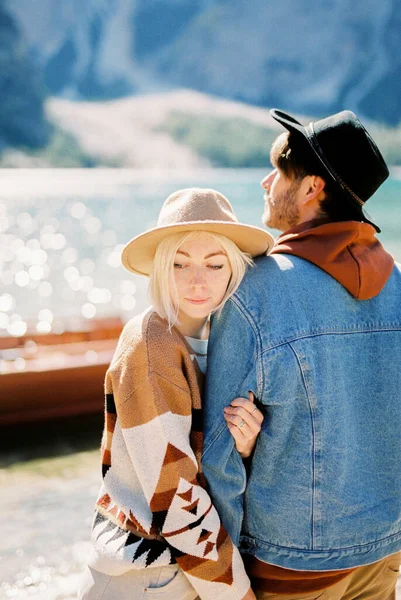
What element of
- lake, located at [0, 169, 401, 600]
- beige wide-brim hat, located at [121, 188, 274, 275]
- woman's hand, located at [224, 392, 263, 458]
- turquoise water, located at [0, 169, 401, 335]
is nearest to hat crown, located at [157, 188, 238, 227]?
beige wide-brim hat, located at [121, 188, 274, 275]

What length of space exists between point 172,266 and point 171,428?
14.1 inches

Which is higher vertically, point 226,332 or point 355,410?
point 226,332

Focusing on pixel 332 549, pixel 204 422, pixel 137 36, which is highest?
pixel 137 36

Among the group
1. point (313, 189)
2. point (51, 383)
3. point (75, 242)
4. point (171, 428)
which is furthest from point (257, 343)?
point (75, 242)

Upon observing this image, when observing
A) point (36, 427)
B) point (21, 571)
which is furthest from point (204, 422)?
point (36, 427)

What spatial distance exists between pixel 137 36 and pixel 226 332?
85588 mm

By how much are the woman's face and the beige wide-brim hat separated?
4 centimetres

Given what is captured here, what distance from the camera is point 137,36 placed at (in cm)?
8106

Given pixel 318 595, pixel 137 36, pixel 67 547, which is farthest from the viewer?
pixel 137 36

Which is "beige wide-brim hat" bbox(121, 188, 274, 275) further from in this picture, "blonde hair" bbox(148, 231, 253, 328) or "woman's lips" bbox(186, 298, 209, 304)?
"woman's lips" bbox(186, 298, 209, 304)

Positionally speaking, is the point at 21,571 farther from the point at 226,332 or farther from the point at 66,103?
the point at 66,103

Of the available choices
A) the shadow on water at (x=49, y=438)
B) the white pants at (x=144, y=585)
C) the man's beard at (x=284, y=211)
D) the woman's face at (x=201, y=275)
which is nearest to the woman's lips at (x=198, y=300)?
the woman's face at (x=201, y=275)

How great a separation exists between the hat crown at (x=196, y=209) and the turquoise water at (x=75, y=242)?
5.71m

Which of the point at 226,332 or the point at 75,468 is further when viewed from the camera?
the point at 75,468
